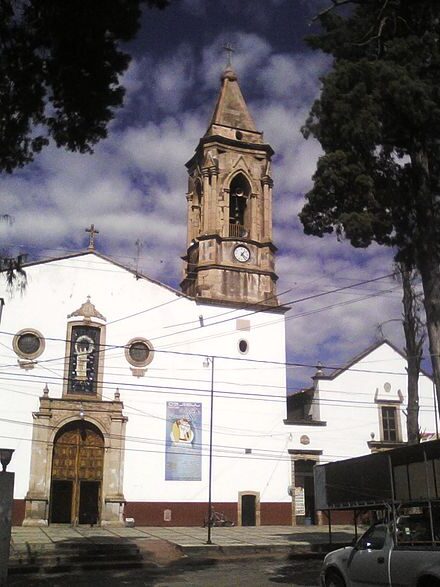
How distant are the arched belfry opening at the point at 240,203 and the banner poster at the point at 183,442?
9.46 meters

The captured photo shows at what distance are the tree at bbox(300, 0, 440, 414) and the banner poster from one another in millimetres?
16196

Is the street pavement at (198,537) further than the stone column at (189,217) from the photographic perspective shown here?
No

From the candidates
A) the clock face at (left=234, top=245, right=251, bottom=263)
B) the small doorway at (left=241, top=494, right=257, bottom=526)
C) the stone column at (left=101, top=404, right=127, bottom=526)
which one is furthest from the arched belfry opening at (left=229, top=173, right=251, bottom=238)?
the small doorway at (left=241, top=494, right=257, bottom=526)

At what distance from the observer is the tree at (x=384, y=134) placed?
13219 millimetres

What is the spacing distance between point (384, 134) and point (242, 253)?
18.4 metres

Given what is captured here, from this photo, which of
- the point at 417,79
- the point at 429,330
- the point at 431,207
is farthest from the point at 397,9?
the point at 429,330

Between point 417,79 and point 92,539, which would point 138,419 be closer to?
point 92,539

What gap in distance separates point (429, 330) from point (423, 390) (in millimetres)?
21094

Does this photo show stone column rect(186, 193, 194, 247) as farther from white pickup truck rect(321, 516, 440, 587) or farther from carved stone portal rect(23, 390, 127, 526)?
white pickup truck rect(321, 516, 440, 587)

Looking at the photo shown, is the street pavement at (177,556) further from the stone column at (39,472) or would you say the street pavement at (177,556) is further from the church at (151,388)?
the church at (151,388)

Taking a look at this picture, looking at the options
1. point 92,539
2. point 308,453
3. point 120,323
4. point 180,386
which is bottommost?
point 92,539

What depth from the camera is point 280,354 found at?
3120 centimetres

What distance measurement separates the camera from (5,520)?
12.9 meters

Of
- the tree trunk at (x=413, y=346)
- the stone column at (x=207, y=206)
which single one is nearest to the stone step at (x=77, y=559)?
the tree trunk at (x=413, y=346)
